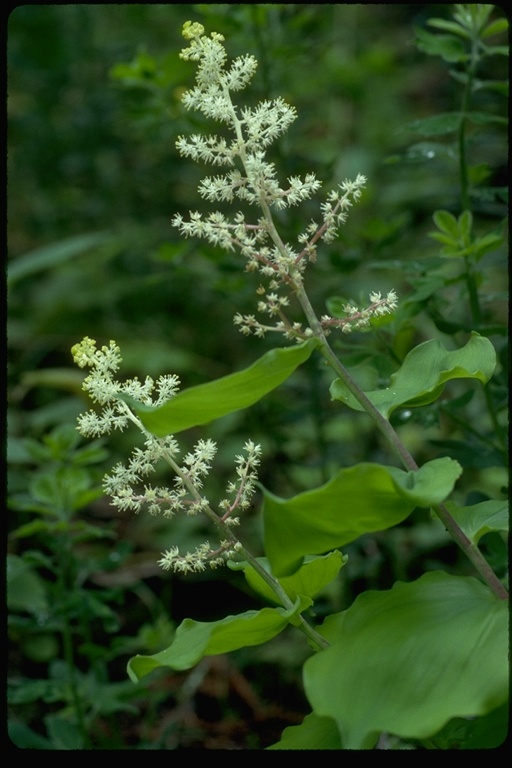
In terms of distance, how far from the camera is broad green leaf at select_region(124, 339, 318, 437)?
1.06m

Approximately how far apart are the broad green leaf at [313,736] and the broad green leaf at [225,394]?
0.51 m

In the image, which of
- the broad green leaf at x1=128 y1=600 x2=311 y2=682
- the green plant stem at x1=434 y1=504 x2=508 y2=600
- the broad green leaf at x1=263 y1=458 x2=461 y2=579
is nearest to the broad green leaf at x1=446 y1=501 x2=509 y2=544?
the green plant stem at x1=434 y1=504 x2=508 y2=600

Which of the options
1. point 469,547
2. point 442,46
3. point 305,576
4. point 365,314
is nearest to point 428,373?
point 365,314

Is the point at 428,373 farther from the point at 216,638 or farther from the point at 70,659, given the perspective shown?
the point at 70,659

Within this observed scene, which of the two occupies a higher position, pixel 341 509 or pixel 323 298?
pixel 341 509

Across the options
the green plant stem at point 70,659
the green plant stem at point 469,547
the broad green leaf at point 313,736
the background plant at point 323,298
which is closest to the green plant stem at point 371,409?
the green plant stem at point 469,547

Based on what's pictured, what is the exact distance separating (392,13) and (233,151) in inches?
226

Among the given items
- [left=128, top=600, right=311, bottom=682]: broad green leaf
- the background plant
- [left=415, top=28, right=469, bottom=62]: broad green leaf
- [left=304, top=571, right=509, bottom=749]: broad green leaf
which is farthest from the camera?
the background plant

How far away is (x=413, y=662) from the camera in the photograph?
41.8 inches

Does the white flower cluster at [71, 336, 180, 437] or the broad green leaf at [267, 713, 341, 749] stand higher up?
the white flower cluster at [71, 336, 180, 437]

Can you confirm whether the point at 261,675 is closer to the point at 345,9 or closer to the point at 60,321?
the point at 60,321

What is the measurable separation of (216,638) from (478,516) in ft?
1.51

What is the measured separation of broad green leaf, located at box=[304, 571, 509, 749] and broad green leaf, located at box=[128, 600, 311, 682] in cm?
9

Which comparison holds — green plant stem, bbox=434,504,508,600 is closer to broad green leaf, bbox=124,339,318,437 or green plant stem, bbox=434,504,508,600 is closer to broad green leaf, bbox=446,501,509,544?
broad green leaf, bbox=446,501,509,544
